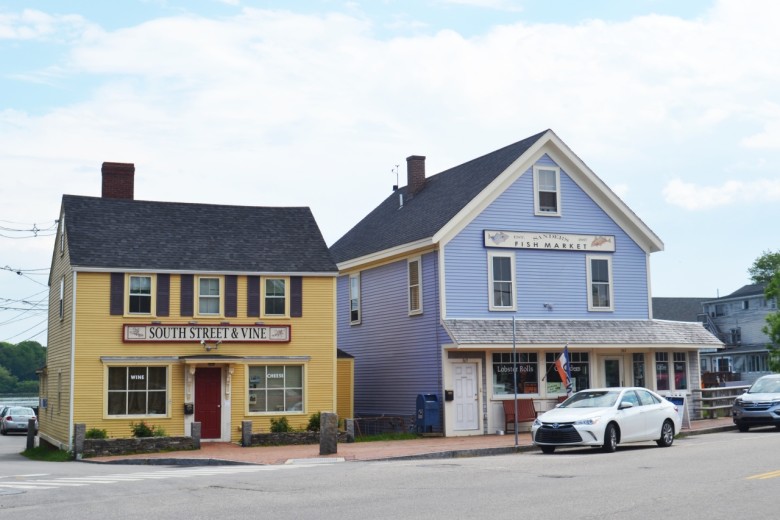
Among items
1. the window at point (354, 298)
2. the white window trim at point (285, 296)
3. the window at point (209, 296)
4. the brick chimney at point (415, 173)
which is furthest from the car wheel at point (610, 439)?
the brick chimney at point (415, 173)

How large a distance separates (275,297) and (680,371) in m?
14.6

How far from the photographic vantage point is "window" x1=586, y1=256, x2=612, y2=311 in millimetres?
33406

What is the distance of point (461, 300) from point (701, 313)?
5850 cm

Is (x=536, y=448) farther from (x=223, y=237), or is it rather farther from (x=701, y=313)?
(x=701, y=313)

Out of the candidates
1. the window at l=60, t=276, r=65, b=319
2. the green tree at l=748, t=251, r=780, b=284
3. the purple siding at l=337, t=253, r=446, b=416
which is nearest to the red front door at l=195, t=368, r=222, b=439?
the window at l=60, t=276, r=65, b=319

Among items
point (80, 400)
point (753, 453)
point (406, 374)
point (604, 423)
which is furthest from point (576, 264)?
point (80, 400)

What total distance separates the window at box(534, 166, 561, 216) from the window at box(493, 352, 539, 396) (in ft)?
16.5

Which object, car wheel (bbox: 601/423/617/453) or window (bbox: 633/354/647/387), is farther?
window (bbox: 633/354/647/387)

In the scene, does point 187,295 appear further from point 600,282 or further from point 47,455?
point 600,282

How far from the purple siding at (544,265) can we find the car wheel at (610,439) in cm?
930

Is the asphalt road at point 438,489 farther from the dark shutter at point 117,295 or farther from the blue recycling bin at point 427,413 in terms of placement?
the blue recycling bin at point 427,413

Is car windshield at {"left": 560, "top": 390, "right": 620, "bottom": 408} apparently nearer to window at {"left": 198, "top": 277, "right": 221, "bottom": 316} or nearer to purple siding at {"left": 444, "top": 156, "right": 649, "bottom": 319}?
purple siding at {"left": 444, "top": 156, "right": 649, "bottom": 319}

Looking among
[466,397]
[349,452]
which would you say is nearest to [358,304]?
[466,397]

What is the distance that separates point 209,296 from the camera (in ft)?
99.3
